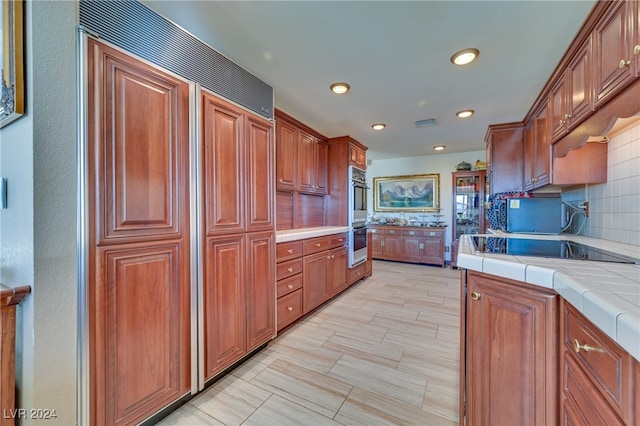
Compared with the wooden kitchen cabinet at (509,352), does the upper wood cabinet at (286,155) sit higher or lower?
higher

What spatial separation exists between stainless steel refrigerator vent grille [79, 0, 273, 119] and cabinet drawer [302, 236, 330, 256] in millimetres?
1395

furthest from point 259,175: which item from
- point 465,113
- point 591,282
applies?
point 465,113

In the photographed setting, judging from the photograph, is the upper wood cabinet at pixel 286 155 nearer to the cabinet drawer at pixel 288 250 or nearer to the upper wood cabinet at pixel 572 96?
the cabinet drawer at pixel 288 250

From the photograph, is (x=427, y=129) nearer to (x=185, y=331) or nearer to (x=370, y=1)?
(x=370, y=1)

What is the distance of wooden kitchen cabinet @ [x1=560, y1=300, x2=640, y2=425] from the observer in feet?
1.81

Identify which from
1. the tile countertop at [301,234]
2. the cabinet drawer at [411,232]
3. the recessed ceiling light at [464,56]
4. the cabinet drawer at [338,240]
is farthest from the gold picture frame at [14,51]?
the cabinet drawer at [411,232]

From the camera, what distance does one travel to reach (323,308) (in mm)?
2986

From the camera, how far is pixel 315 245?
285cm

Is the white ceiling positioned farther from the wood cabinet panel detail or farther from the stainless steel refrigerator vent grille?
the wood cabinet panel detail

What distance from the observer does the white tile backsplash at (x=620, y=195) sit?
154 centimetres

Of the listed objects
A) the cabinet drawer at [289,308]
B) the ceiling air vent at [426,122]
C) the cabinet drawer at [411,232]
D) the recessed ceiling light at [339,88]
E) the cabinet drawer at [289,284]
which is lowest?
the cabinet drawer at [289,308]

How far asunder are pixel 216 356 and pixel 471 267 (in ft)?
5.31

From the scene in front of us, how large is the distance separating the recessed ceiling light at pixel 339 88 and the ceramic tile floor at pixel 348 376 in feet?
7.48

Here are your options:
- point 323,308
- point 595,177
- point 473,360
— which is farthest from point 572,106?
point 323,308
